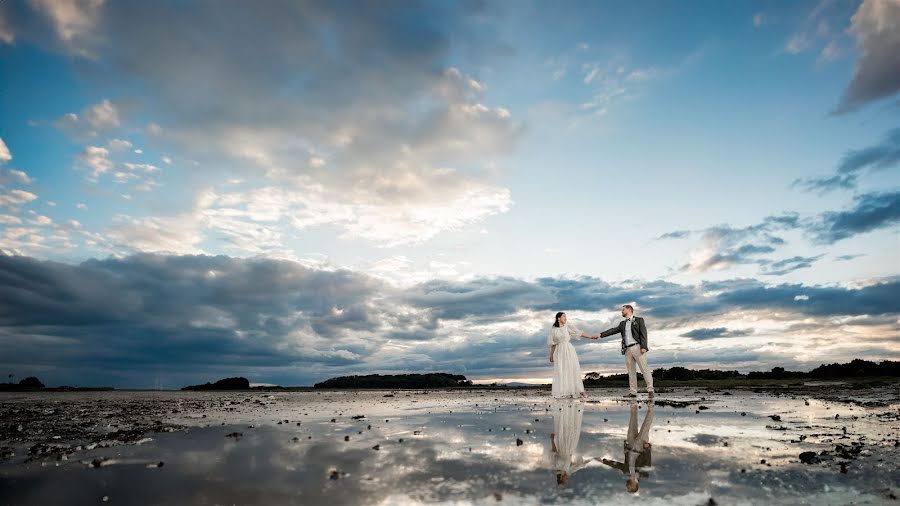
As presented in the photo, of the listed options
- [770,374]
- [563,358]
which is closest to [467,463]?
[563,358]

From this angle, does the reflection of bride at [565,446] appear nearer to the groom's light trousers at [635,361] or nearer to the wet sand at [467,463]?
the wet sand at [467,463]

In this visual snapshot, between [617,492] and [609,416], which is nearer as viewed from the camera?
[617,492]

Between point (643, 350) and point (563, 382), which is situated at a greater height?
point (643, 350)

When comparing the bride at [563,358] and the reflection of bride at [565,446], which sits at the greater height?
the bride at [563,358]

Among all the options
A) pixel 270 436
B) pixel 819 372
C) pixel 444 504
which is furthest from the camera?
pixel 819 372

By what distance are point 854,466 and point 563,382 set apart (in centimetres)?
1668

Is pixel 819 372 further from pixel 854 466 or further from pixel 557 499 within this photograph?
pixel 557 499

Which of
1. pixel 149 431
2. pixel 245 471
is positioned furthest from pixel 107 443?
pixel 245 471

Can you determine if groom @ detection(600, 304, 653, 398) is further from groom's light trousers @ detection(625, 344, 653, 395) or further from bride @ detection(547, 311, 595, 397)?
bride @ detection(547, 311, 595, 397)

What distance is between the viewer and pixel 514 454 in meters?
8.95

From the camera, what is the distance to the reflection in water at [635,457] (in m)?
6.90

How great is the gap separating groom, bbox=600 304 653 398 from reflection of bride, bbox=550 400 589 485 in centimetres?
1018

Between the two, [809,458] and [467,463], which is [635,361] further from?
[467,463]

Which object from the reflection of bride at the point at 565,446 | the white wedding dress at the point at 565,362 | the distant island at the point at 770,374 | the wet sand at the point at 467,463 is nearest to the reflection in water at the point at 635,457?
the wet sand at the point at 467,463
